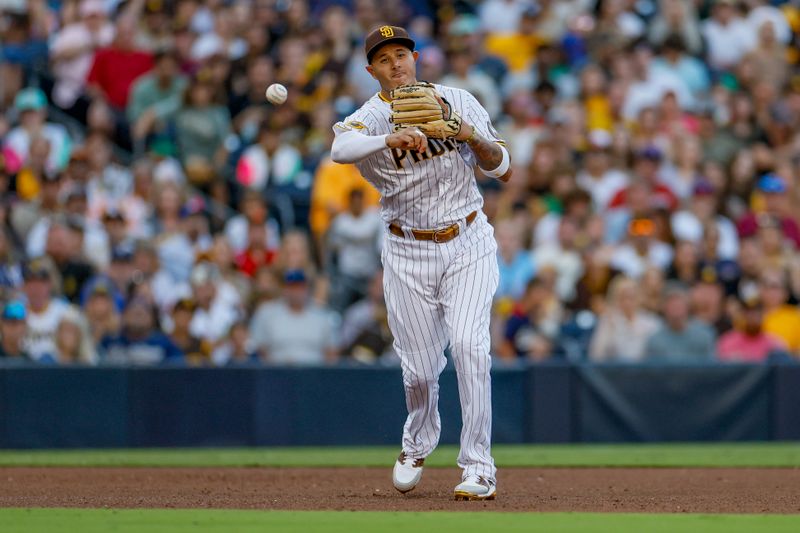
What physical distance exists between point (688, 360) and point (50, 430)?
505 centimetres

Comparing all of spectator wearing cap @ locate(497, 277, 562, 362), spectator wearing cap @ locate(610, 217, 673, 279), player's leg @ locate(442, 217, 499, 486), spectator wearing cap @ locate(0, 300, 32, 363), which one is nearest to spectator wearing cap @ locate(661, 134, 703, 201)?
spectator wearing cap @ locate(610, 217, 673, 279)

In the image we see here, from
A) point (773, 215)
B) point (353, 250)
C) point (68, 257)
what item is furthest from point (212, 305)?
point (773, 215)

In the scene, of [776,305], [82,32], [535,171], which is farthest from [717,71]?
[82,32]

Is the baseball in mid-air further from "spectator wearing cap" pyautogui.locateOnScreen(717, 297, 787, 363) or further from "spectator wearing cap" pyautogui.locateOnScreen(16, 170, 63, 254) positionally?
"spectator wearing cap" pyautogui.locateOnScreen(717, 297, 787, 363)

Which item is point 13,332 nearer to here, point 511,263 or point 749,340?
point 511,263

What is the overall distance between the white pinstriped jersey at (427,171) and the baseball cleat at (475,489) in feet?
3.97

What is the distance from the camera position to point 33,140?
541 inches

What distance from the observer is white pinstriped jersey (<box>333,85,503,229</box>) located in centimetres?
702

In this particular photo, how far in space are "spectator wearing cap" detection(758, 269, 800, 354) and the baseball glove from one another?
6.45 metres

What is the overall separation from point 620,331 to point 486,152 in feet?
18.0

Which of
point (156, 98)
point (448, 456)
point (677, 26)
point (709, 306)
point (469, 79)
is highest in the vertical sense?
point (677, 26)

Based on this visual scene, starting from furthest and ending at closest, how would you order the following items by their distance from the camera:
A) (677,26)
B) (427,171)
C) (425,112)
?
1. (677,26)
2. (427,171)
3. (425,112)

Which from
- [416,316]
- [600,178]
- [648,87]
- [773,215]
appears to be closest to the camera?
[416,316]

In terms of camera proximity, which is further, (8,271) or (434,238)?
(8,271)
